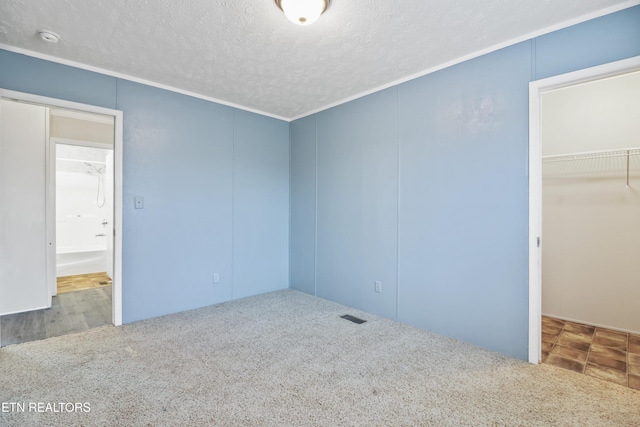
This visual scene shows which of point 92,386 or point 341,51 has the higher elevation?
point 341,51

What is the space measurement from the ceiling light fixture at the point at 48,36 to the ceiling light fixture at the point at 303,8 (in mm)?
1856

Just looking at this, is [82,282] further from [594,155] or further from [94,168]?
[594,155]

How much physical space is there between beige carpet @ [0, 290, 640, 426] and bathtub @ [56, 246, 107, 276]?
3.75 meters

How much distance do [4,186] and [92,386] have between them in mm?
2955

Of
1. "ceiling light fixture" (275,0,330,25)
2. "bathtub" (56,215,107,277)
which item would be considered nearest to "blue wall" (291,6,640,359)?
"ceiling light fixture" (275,0,330,25)

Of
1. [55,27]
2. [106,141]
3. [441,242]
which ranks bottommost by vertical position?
[441,242]

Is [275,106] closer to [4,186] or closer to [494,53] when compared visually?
[494,53]

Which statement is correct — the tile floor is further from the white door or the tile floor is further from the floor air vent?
the floor air vent

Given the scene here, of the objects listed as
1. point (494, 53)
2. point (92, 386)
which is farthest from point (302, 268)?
point (494, 53)

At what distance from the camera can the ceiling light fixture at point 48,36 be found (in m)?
2.38

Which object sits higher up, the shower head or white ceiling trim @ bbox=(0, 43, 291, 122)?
white ceiling trim @ bbox=(0, 43, 291, 122)

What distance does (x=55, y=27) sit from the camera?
91.6 inches

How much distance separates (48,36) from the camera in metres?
2.42

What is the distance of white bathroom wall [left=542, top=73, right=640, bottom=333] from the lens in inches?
121
